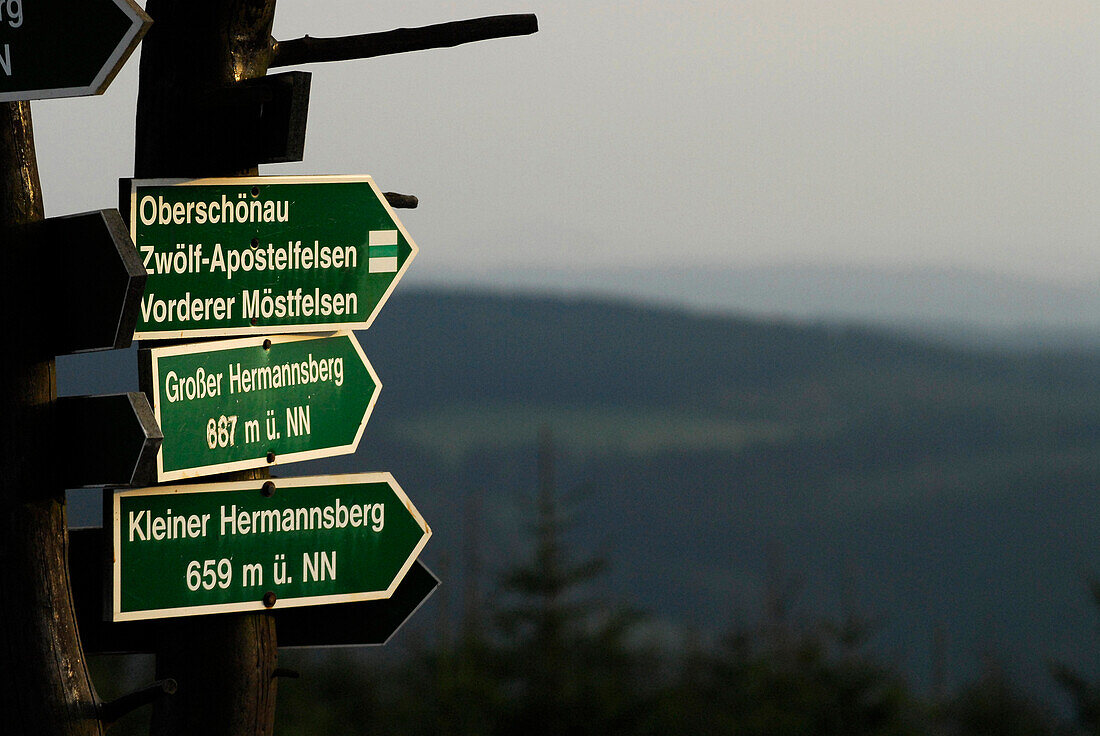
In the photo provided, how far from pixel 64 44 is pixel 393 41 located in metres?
1.18

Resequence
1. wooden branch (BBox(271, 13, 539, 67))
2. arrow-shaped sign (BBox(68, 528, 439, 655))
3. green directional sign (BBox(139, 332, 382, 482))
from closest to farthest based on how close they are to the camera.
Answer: green directional sign (BBox(139, 332, 382, 482)) → arrow-shaped sign (BBox(68, 528, 439, 655)) → wooden branch (BBox(271, 13, 539, 67))

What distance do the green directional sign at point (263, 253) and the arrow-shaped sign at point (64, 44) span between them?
20.4 inches

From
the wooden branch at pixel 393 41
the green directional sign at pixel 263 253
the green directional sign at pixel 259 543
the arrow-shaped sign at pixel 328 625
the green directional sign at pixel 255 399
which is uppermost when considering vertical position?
the wooden branch at pixel 393 41

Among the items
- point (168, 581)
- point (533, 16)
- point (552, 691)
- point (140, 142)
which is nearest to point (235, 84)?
point (140, 142)

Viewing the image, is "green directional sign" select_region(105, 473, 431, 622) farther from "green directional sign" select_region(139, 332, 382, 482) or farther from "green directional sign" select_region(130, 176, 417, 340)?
"green directional sign" select_region(130, 176, 417, 340)

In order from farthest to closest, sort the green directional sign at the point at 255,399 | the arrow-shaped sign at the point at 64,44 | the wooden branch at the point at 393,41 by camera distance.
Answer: the wooden branch at the point at 393,41 → the green directional sign at the point at 255,399 → the arrow-shaped sign at the point at 64,44

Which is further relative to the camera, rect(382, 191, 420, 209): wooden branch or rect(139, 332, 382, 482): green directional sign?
rect(382, 191, 420, 209): wooden branch

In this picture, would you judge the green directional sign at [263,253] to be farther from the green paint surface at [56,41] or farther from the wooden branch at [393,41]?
the green paint surface at [56,41]

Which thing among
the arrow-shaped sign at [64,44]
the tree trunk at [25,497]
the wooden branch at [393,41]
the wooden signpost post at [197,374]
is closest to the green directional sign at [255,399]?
the wooden signpost post at [197,374]

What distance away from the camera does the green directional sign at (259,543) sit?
3316 millimetres

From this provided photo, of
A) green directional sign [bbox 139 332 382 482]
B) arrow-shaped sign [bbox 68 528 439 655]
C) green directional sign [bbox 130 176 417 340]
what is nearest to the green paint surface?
green directional sign [bbox 130 176 417 340]

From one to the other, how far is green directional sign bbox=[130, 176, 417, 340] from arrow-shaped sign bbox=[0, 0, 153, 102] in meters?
0.52

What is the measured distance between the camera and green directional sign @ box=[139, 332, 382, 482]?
10.8 ft

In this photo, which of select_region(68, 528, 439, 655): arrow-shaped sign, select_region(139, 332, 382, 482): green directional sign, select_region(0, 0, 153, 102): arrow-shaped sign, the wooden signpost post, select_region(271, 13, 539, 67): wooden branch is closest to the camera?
select_region(0, 0, 153, 102): arrow-shaped sign
